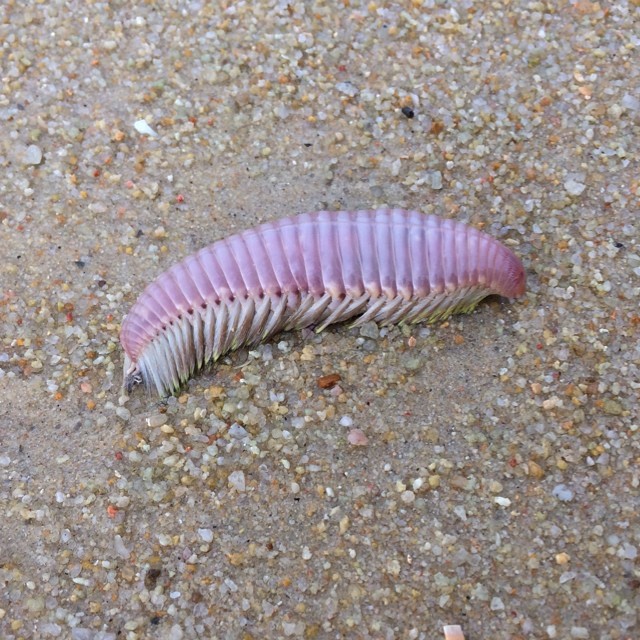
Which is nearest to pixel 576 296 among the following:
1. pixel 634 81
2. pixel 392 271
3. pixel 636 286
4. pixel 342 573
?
pixel 636 286

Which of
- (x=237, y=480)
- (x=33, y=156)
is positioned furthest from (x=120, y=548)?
(x=33, y=156)

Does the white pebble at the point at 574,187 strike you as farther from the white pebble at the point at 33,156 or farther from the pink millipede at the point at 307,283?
the white pebble at the point at 33,156

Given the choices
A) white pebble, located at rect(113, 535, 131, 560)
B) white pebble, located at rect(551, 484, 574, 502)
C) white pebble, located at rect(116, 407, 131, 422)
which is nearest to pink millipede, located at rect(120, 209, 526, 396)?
white pebble, located at rect(116, 407, 131, 422)

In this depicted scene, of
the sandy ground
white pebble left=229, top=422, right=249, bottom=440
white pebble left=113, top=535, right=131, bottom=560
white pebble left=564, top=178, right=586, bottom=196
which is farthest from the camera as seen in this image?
white pebble left=564, top=178, right=586, bottom=196

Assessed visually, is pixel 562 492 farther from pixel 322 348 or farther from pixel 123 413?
pixel 123 413

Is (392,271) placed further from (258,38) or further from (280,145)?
(258,38)

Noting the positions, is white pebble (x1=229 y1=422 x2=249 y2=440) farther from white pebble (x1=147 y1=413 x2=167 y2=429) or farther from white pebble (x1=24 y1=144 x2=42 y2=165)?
white pebble (x1=24 y1=144 x2=42 y2=165)

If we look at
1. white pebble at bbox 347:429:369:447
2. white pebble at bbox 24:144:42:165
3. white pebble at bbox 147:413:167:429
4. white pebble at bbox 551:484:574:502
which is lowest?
white pebble at bbox 147:413:167:429
